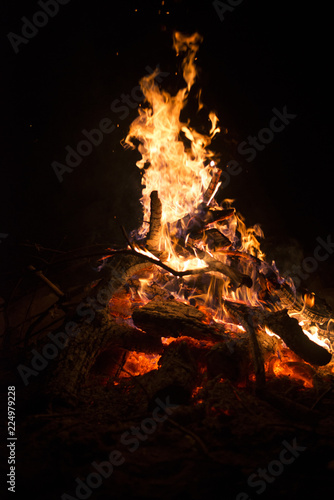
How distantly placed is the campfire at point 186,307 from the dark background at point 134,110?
2.44 meters

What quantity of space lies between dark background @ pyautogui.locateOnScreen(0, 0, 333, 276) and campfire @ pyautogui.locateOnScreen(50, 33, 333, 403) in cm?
244

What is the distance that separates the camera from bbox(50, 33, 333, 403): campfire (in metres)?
3.16

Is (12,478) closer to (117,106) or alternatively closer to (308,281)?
(308,281)

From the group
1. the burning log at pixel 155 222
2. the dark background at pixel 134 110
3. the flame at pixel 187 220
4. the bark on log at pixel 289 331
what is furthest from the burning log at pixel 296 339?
the dark background at pixel 134 110

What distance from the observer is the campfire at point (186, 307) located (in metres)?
3.16

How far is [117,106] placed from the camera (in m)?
8.38

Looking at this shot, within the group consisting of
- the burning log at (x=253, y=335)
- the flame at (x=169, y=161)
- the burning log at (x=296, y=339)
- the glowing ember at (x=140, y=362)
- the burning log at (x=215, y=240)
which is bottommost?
the burning log at (x=296, y=339)

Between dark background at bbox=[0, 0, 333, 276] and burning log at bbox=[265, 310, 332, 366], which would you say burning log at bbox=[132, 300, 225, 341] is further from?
dark background at bbox=[0, 0, 333, 276]

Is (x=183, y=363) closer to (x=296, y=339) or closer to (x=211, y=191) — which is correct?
(x=296, y=339)

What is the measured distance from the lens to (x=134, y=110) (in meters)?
8.43

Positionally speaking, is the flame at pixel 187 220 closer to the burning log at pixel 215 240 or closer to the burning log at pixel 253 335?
the burning log at pixel 215 240

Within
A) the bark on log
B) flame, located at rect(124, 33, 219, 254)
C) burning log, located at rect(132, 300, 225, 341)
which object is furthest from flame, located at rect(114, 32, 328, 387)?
burning log, located at rect(132, 300, 225, 341)

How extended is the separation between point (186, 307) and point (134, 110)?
23.2 feet

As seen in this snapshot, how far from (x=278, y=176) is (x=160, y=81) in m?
4.49
